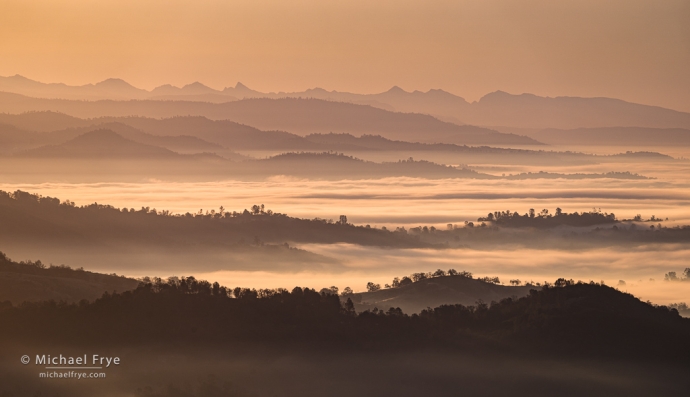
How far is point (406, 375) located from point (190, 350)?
83.9 ft

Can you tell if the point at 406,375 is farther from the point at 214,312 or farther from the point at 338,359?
the point at 214,312

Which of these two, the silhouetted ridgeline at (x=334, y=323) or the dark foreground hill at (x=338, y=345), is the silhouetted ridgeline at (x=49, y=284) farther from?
the dark foreground hill at (x=338, y=345)

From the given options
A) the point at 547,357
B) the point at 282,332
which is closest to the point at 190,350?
the point at 282,332

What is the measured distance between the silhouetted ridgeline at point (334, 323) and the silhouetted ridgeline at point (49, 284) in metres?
17.6

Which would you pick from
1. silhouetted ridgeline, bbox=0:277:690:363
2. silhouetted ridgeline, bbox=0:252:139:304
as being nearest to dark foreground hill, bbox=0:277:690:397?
silhouetted ridgeline, bbox=0:277:690:363

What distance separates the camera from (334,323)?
149000mm

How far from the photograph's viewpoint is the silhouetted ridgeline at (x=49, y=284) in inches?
6624

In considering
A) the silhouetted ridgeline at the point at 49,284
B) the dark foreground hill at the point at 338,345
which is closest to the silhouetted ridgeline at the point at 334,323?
the dark foreground hill at the point at 338,345

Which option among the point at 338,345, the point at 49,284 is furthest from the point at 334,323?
the point at 49,284

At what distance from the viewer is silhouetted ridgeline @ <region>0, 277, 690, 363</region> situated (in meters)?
139

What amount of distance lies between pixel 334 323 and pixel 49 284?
50.6m

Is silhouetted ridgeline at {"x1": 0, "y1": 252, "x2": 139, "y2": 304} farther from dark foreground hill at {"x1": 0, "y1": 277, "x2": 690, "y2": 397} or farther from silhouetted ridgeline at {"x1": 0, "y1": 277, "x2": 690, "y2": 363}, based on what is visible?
dark foreground hill at {"x1": 0, "y1": 277, "x2": 690, "y2": 397}

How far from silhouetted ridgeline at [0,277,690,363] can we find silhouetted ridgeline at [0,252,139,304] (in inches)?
695

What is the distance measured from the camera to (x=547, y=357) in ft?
471
